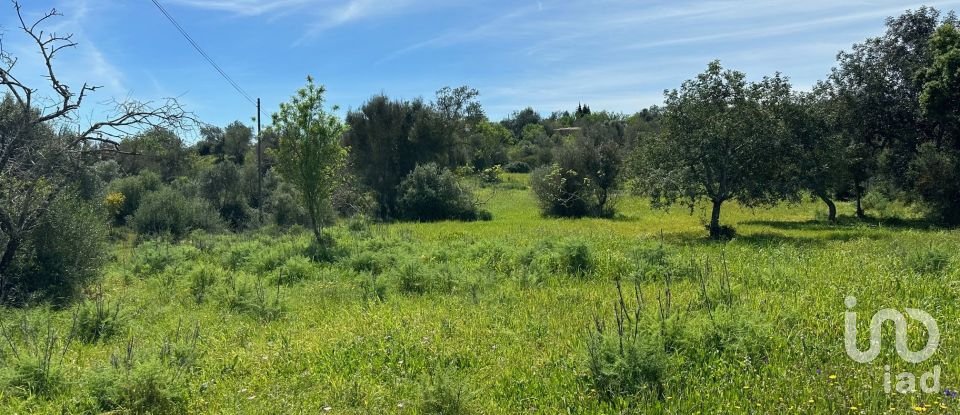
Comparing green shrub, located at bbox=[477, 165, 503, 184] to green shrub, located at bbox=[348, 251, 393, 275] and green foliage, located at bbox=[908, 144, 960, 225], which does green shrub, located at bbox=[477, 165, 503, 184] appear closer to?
green foliage, located at bbox=[908, 144, 960, 225]

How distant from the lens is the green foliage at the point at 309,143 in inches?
689

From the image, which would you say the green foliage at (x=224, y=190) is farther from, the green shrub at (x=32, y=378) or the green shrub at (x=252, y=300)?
the green shrub at (x=32, y=378)

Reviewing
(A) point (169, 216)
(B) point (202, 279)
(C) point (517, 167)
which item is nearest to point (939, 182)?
(B) point (202, 279)

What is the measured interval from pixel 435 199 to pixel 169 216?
13.3 m

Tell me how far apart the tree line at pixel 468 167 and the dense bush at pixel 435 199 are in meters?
0.08

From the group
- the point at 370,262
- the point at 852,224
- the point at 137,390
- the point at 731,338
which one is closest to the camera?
the point at 137,390

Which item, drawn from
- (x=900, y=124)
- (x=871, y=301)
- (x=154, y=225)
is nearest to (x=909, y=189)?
(x=900, y=124)

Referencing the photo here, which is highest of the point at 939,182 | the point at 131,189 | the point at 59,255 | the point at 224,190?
the point at 131,189

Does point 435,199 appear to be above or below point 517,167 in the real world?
below

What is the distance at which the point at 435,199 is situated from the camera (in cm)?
3088

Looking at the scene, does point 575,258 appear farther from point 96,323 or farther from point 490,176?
point 490,176

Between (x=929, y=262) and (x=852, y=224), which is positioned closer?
(x=929, y=262)

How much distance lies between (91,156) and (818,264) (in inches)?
567

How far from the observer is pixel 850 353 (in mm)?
5086
